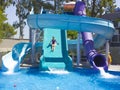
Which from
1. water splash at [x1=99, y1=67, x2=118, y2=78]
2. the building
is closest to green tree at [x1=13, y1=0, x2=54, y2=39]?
the building

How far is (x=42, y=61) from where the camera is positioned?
18.7 m

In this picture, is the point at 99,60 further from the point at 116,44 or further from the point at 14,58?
the point at 116,44

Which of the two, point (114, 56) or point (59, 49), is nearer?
point (59, 49)

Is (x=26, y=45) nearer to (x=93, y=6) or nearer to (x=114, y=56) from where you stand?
(x=114, y=56)

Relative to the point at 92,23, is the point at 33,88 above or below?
below

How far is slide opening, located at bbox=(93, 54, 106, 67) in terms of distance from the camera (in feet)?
58.9

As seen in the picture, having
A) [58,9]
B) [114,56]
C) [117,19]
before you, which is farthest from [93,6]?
[114,56]

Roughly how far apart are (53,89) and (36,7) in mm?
30027

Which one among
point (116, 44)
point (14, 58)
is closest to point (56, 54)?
point (14, 58)

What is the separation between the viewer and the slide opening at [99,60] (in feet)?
58.9

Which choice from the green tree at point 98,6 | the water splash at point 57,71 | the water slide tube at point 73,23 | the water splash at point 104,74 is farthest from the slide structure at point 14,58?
the green tree at point 98,6

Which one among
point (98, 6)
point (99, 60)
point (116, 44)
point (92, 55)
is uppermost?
point (98, 6)

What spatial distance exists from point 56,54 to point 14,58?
2.91 metres

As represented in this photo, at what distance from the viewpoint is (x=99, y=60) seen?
18281 mm
